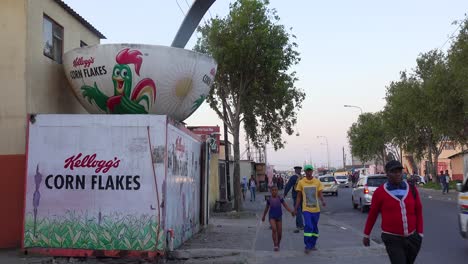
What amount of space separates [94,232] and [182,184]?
7.95 ft

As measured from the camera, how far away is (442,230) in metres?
15.0

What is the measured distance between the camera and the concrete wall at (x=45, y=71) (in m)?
11.0

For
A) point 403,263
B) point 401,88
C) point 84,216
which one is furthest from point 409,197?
point 401,88

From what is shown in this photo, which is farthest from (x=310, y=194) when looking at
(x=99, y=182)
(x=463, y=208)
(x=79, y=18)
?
(x=79, y=18)

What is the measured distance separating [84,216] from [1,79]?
331cm

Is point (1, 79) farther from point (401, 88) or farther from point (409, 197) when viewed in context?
point (401, 88)

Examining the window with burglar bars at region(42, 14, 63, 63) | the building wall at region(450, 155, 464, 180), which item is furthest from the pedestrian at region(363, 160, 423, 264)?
the building wall at region(450, 155, 464, 180)

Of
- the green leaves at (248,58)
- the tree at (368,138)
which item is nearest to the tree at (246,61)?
the green leaves at (248,58)

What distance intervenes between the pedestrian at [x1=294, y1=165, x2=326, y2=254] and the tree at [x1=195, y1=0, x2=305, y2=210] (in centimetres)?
1107

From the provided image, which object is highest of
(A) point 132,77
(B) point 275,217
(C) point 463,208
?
(A) point 132,77

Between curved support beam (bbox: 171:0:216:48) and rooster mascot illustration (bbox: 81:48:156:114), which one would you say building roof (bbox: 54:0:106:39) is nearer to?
curved support beam (bbox: 171:0:216:48)

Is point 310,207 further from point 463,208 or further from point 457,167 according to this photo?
point 457,167

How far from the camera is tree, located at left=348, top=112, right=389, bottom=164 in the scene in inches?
3061

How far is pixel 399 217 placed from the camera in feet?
19.3
